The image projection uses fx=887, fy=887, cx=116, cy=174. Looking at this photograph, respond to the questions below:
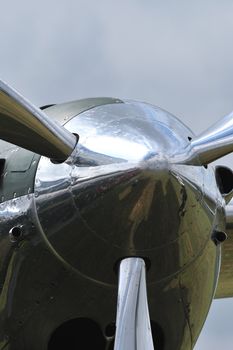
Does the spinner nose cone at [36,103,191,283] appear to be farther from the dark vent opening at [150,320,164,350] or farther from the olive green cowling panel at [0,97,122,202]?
the dark vent opening at [150,320,164,350]

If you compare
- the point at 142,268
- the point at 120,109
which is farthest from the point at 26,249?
the point at 120,109

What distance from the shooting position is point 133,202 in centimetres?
851

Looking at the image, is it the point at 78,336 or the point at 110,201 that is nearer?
the point at 110,201

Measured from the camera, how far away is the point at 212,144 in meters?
9.48

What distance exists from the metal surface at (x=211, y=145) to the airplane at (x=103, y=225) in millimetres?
19

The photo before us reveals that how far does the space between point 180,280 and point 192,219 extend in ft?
2.26

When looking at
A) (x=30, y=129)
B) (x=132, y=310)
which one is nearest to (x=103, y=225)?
(x=132, y=310)

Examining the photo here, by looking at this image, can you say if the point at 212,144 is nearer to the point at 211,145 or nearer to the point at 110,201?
the point at 211,145

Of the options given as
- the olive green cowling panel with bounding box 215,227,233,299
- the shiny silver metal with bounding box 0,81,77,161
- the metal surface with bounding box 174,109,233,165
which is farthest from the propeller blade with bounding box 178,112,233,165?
the olive green cowling panel with bounding box 215,227,233,299

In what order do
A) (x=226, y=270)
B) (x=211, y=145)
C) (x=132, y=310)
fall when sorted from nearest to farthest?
1. (x=132, y=310)
2. (x=211, y=145)
3. (x=226, y=270)

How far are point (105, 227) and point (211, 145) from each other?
1665mm

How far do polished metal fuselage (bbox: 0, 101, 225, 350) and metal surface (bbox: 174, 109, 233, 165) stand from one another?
4.5 inches

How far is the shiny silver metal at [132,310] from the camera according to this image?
823 centimetres

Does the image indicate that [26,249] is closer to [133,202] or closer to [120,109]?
[133,202]
